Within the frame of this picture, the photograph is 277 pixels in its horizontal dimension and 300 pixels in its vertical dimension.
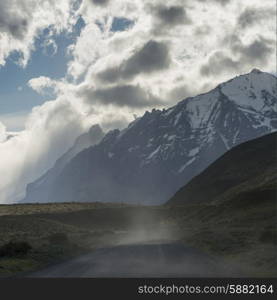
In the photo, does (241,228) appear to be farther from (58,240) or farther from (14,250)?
(14,250)

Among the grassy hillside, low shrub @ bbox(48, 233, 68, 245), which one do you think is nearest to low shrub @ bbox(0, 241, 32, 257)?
the grassy hillside

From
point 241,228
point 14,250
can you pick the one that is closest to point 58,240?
point 14,250

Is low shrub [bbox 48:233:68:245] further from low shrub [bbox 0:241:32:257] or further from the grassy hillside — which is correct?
low shrub [bbox 0:241:32:257]

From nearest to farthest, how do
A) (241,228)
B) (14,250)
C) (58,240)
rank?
1. (14,250)
2. (58,240)
3. (241,228)

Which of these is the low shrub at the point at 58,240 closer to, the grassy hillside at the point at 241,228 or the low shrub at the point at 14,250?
the grassy hillside at the point at 241,228

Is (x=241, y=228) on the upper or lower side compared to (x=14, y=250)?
upper

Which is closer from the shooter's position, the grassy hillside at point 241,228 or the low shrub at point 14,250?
the grassy hillside at point 241,228

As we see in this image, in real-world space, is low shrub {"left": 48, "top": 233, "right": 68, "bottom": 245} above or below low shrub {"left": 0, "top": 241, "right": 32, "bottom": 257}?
above

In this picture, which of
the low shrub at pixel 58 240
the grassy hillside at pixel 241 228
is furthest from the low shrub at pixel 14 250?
the low shrub at pixel 58 240

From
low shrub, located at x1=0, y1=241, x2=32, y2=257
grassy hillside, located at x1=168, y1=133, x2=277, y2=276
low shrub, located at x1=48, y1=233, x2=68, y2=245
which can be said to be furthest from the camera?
low shrub, located at x1=48, y1=233, x2=68, y2=245

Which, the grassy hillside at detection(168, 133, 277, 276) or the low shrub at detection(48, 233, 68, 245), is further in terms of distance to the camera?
the low shrub at detection(48, 233, 68, 245)

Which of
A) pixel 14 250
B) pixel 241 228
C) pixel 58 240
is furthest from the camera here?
pixel 241 228
